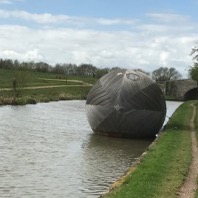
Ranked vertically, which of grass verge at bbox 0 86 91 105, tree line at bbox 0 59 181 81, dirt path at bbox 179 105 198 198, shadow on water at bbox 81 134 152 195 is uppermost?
tree line at bbox 0 59 181 81

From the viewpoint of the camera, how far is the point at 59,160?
20.2 meters

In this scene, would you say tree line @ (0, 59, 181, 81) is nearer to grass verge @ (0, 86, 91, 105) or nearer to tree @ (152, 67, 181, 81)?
tree @ (152, 67, 181, 81)

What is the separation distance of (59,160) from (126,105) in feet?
26.4

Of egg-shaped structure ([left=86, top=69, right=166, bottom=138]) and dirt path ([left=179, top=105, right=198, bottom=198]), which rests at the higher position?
egg-shaped structure ([left=86, top=69, right=166, bottom=138])

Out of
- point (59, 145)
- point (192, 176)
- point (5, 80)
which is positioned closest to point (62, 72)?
point (5, 80)

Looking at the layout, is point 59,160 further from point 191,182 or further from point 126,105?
point 126,105

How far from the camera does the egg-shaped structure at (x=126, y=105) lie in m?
27.4

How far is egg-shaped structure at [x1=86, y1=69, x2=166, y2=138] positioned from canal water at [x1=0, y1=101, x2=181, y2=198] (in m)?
0.79

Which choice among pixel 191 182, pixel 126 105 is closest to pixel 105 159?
pixel 126 105

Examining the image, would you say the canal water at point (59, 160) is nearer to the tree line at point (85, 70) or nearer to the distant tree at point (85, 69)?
the tree line at point (85, 70)

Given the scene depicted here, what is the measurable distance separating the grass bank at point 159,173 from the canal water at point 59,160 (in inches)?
47.8

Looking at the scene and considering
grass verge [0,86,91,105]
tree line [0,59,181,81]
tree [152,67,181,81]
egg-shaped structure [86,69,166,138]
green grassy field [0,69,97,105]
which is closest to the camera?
egg-shaped structure [86,69,166,138]

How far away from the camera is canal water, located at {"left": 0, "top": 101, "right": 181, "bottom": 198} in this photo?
15047 mm

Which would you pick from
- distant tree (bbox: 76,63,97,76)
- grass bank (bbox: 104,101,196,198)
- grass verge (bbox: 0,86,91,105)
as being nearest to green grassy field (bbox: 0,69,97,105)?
grass verge (bbox: 0,86,91,105)
